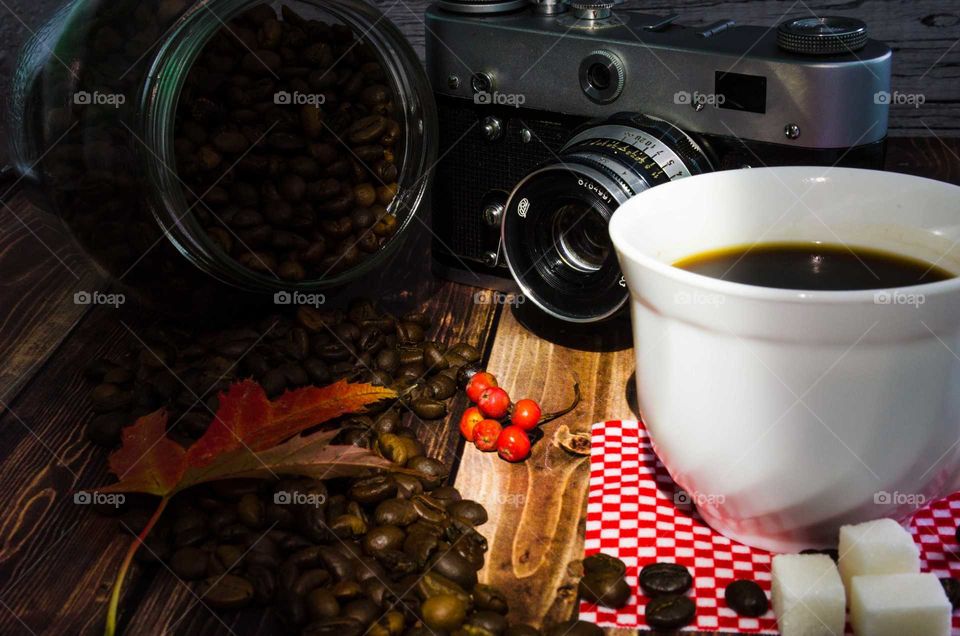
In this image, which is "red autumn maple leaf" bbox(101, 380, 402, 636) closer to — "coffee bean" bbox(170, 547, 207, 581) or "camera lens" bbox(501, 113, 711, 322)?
"coffee bean" bbox(170, 547, 207, 581)

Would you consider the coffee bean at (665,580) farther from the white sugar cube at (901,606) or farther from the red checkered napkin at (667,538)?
the white sugar cube at (901,606)

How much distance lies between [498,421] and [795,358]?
36 cm

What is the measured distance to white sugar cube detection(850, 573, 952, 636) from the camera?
2.14 ft

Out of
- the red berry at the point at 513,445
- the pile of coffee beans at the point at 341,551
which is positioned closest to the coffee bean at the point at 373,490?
the pile of coffee beans at the point at 341,551

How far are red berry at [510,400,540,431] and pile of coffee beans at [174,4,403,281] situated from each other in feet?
0.94

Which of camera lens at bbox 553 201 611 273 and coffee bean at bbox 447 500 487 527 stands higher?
camera lens at bbox 553 201 611 273

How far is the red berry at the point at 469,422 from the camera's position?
94 cm

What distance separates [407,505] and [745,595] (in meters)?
0.25

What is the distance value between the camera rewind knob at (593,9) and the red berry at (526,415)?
15.5 inches

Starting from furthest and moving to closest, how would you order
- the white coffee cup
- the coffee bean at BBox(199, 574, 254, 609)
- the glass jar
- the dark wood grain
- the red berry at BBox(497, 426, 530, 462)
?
the dark wood grain
the glass jar
the red berry at BBox(497, 426, 530, 462)
the coffee bean at BBox(199, 574, 254, 609)
the white coffee cup

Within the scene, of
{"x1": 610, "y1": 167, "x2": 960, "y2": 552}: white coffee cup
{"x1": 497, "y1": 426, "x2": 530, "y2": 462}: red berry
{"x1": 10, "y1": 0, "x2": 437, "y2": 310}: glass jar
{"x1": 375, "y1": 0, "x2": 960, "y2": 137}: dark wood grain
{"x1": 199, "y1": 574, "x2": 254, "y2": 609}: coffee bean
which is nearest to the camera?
{"x1": 610, "y1": 167, "x2": 960, "y2": 552}: white coffee cup

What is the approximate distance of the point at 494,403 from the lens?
95 cm

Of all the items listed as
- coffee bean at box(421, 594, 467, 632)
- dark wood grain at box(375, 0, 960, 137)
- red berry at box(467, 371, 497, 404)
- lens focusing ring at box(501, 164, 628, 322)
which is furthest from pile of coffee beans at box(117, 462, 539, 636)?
dark wood grain at box(375, 0, 960, 137)

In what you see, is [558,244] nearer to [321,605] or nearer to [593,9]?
[593,9]
